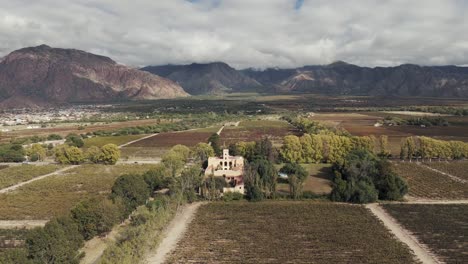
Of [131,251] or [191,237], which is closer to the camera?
[131,251]

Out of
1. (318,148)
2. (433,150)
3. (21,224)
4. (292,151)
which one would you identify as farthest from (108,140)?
(433,150)

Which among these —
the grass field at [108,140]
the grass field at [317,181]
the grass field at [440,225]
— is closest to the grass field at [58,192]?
the grass field at [108,140]

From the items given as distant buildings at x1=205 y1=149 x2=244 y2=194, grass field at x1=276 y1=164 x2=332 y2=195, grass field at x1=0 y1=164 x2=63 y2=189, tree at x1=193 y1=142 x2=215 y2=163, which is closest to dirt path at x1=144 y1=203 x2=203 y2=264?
distant buildings at x1=205 y1=149 x2=244 y2=194

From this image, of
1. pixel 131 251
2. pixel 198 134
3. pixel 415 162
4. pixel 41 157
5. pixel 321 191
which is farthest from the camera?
pixel 198 134

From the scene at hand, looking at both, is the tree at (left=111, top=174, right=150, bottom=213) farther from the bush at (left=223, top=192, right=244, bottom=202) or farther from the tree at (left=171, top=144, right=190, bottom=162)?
the tree at (left=171, top=144, right=190, bottom=162)

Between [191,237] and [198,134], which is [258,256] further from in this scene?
[198,134]

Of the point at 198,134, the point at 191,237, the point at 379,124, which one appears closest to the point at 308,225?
the point at 191,237

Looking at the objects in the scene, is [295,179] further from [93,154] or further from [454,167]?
[93,154]
